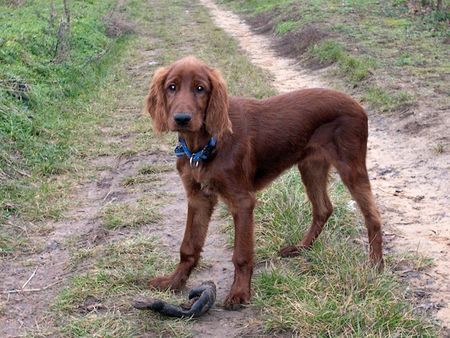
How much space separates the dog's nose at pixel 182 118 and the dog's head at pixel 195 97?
23 mm

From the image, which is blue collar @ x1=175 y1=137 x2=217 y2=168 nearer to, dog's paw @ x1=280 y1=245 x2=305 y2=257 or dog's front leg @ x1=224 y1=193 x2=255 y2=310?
dog's front leg @ x1=224 y1=193 x2=255 y2=310

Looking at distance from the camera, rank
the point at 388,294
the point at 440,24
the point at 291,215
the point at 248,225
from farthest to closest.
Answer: the point at 440,24 < the point at 291,215 < the point at 248,225 < the point at 388,294

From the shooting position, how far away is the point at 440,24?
42.9 feet

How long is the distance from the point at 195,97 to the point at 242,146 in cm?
48

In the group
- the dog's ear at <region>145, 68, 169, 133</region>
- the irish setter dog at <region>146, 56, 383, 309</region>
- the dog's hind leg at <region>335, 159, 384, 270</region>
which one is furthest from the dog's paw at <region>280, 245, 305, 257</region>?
the dog's ear at <region>145, 68, 169, 133</region>

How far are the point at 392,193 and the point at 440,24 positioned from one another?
8403 millimetres

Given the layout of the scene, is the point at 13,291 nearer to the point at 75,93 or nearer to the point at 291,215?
the point at 291,215

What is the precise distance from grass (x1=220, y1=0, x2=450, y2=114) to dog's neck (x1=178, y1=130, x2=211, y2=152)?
15.7ft

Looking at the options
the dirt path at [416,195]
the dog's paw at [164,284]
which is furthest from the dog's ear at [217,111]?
the dirt path at [416,195]

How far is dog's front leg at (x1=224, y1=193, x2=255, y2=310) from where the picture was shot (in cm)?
396

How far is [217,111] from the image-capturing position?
12.5ft

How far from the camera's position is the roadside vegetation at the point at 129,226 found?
362 centimetres

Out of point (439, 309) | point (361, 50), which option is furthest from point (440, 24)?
point (439, 309)

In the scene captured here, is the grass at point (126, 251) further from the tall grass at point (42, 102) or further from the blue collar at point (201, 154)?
the blue collar at point (201, 154)
